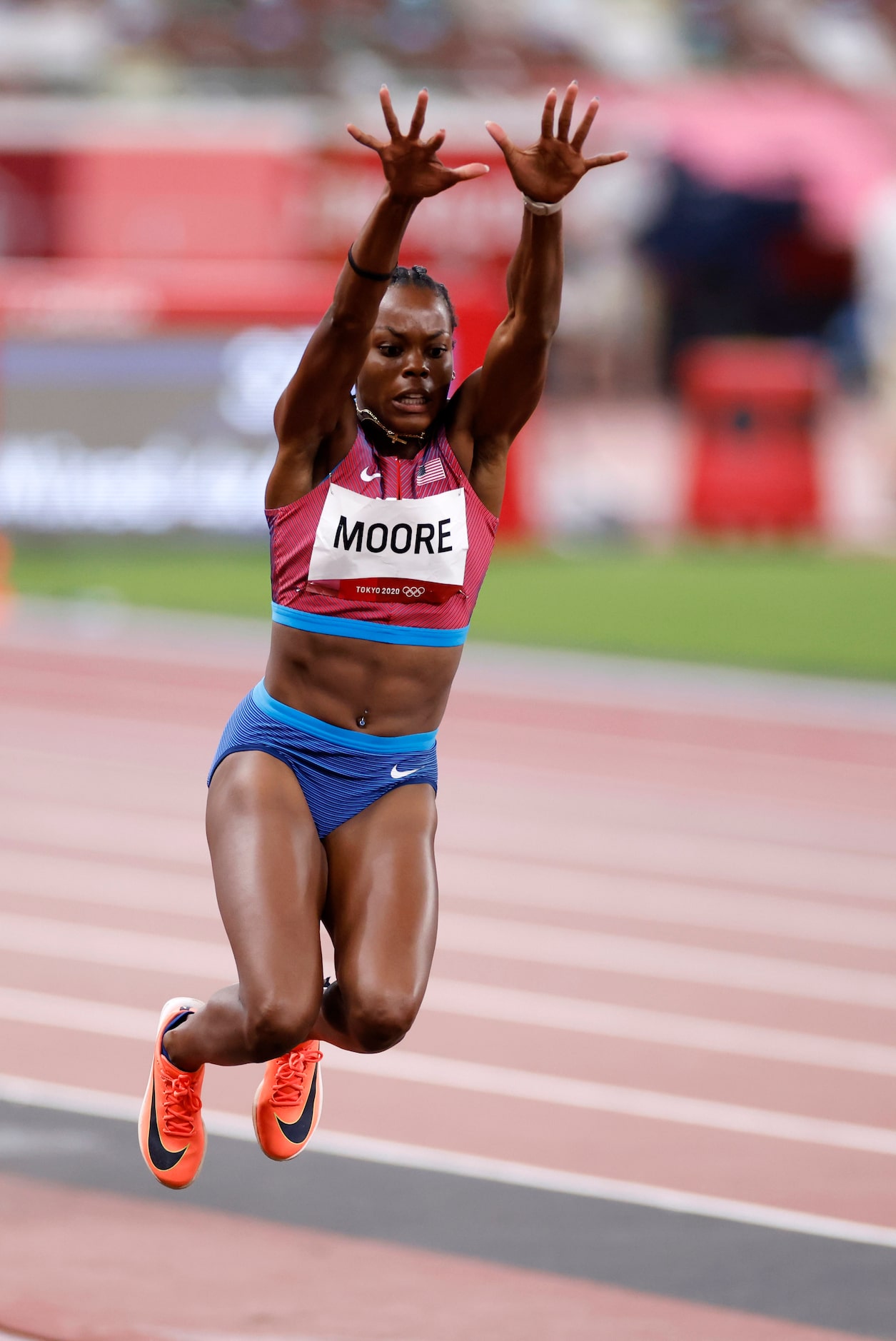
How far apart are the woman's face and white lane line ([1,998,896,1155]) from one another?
2.50 metres

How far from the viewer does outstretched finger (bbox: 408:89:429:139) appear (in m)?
4.19

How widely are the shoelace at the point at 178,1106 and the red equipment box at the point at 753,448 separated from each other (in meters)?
18.3

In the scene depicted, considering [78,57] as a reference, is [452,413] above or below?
below

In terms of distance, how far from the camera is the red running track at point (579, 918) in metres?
6.14

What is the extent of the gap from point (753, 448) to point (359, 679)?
18.4 metres

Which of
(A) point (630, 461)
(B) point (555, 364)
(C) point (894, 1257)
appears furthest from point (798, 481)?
(C) point (894, 1257)

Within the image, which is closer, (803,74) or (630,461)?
(630,461)

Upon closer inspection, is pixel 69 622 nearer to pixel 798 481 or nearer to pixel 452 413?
pixel 798 481

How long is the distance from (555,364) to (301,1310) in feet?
112

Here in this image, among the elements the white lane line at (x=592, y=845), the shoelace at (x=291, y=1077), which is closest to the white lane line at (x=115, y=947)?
the white lane line at (x=592, y=845)

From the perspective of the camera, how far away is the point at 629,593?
59.0 ft

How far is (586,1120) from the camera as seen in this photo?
6.15m

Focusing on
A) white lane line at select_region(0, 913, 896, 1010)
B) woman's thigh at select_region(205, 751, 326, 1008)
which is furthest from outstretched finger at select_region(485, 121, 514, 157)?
white lane line at select_region(0, 913, 896, 1010)

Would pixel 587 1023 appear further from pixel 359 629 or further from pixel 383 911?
pixel 359 629
